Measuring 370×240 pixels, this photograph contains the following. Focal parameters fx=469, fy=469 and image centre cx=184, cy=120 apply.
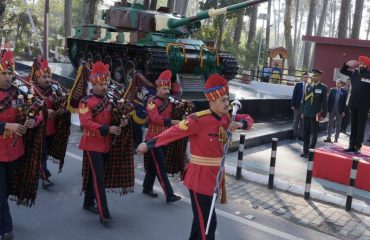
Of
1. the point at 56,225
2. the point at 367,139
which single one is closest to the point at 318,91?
the point at 367,139

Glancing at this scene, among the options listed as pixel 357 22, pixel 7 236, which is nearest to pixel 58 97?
pixel 7 236

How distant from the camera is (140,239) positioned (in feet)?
17.2

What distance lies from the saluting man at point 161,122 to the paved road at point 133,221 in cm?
32

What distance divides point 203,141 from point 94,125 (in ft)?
5.21

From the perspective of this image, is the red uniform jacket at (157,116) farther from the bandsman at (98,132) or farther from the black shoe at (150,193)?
the black shoe at (150,193)

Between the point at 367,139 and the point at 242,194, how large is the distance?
7.97m

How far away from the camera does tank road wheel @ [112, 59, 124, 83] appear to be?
57.9ft

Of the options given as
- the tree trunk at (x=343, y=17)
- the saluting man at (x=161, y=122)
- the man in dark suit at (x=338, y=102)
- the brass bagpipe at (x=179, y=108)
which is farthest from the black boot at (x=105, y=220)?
the tree trunk at (x=343, y=17)

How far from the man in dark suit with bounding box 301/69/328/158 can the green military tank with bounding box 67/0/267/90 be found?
511cm

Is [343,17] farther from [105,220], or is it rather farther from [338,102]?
[105,220]

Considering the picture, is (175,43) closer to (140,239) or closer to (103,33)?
(103,33)

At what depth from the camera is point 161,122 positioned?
6305 mm

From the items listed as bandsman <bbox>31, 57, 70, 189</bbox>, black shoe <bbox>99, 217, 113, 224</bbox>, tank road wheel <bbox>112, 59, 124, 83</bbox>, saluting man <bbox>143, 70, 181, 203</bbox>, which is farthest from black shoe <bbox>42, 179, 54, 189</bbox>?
tank road wheel <bbox>112, 59, 124, 83</bbox>

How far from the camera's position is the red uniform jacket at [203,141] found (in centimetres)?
431
